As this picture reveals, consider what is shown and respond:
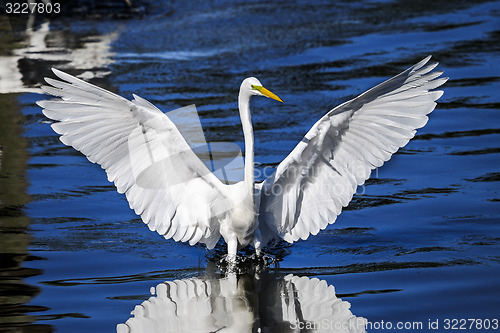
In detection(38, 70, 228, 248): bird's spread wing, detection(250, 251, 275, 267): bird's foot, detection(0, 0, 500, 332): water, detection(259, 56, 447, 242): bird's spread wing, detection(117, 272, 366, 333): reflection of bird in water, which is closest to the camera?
detection(117, 272, 366, 333): reflection of bird in water

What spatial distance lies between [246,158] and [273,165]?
2.32 m

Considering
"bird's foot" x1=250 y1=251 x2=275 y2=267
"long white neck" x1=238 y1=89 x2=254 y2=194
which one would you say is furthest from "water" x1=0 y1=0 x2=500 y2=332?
"long white neck" x1=238 y1=89 x2=254 y2=194

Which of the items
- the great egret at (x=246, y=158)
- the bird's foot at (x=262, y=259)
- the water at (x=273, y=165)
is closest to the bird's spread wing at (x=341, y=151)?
the great egret at (x=246, y=158)

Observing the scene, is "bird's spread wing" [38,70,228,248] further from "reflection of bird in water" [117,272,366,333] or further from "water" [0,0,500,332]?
"reflection of bird in water" [117,272,366,333]

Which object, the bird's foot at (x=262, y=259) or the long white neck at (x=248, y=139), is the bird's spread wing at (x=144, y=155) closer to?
the long white neck at (x=248, y=139)

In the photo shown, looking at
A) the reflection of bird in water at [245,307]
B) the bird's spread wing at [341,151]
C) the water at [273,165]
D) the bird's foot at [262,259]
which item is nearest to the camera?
the reflection of bird in water at [245,307]

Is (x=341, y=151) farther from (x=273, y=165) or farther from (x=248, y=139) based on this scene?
(x=273, y=165)

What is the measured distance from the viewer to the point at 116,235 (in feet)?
24.1

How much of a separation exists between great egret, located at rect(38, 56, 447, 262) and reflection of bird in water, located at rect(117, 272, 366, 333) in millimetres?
607

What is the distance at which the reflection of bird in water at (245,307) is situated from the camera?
18.5 ft

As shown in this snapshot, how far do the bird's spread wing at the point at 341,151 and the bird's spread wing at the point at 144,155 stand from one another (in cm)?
59

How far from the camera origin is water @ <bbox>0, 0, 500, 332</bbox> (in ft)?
19.9

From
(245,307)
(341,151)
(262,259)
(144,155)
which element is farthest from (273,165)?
(245,307)

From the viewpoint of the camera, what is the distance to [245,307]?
6031mm
